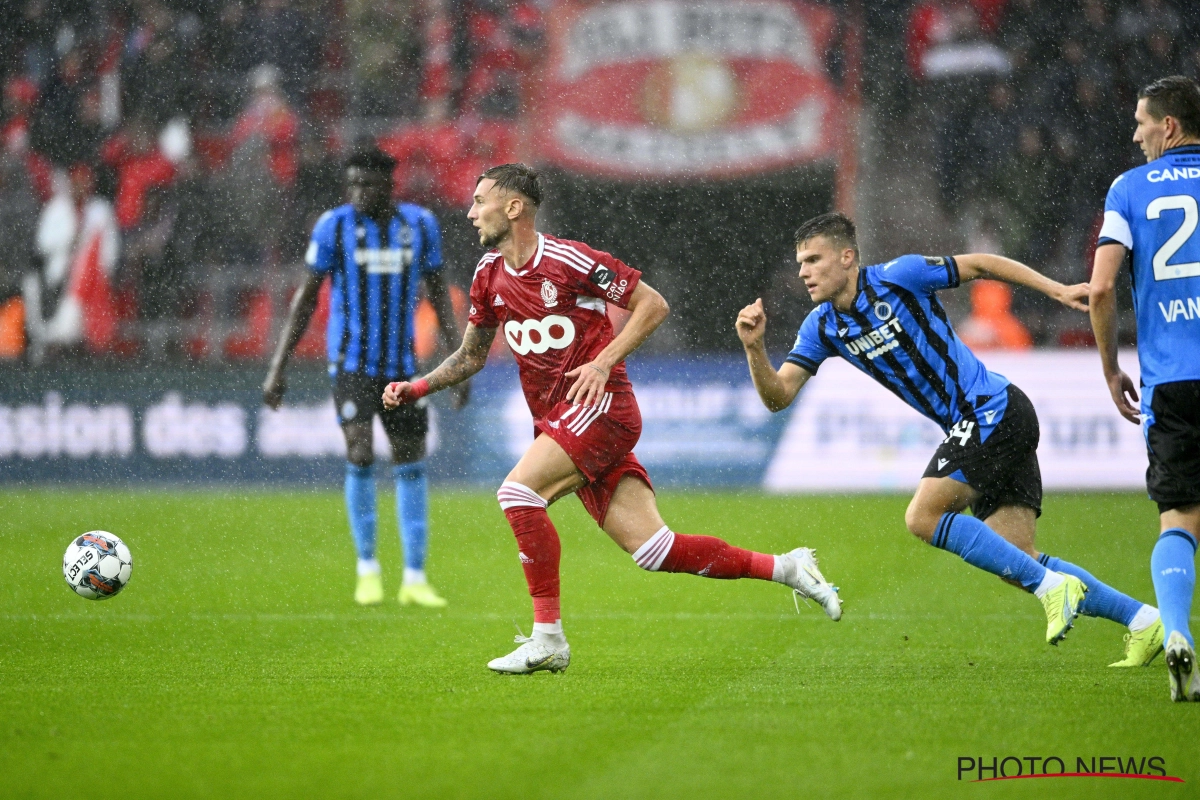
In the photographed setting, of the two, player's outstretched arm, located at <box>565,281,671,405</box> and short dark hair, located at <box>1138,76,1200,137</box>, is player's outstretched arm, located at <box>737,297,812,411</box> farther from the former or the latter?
short dark hair, located at <box>1138,76,1200,137</box>

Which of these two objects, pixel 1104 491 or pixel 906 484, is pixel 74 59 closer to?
pixel 906 484

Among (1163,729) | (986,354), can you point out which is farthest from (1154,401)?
(986,354)

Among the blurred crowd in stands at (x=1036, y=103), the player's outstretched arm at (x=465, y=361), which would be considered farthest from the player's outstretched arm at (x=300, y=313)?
the blurred crowd in stands at (x=1036, y=103)

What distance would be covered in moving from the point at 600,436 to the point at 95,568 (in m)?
2.30

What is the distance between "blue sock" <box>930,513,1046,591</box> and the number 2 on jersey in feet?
3.57

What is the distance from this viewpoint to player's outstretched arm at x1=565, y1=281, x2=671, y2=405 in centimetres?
508

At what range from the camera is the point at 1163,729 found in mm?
4160

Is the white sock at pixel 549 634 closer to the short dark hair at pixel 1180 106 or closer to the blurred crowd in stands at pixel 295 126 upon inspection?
the short dark hair at pixel 1180 106

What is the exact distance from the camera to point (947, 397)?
5.40 m

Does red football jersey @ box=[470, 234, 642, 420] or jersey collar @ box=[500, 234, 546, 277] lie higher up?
jersey collar @ box=[500, 234, 546, 277]

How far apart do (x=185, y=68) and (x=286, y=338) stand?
32.0ft

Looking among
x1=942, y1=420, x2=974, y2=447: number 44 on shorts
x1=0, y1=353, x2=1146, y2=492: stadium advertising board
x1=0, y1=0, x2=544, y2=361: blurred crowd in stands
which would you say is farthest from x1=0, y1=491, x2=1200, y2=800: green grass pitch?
x1=0, y1=0, x2=544, y2=361: blurred crowd in stands

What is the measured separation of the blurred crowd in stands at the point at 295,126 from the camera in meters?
14.9

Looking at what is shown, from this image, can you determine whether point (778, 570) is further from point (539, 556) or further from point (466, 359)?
point (466, 359)
